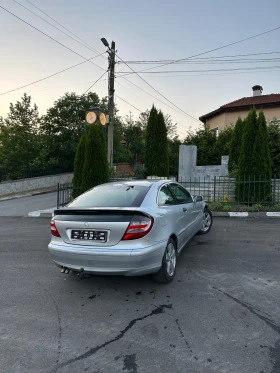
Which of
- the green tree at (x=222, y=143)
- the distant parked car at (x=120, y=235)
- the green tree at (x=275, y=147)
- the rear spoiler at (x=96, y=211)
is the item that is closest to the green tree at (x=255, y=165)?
the green tree at (x=275, y=147)

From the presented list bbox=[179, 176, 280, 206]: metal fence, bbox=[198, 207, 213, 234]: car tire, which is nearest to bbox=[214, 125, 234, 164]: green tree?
bbox=[179, 176, 280, 206]: metal fence

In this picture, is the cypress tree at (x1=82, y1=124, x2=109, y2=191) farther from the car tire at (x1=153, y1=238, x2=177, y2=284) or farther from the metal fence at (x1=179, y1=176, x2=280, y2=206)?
the car tire at (x1=153, y1=238, x2=177, y2=284)

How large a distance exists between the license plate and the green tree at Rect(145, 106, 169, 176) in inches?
334

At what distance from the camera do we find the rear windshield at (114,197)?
3.63m

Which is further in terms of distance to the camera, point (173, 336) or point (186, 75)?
point (186, 75)

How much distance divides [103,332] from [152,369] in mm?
681

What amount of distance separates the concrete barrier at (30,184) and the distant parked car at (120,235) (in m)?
16.6

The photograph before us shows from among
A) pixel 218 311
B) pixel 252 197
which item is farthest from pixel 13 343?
pixel 252 197

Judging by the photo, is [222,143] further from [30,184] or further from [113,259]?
[113,259]

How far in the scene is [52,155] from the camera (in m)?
22.5

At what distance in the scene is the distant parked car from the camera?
3.15 meters

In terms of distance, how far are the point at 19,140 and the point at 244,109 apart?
687 inches

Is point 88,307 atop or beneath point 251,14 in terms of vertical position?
beneath

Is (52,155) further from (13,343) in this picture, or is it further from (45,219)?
(13,343)
